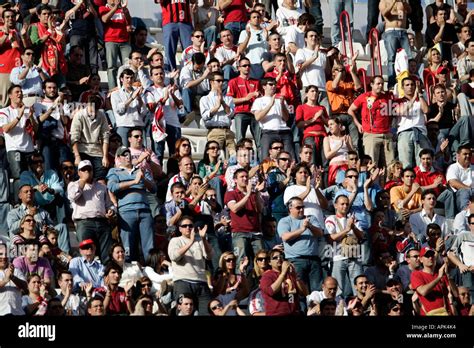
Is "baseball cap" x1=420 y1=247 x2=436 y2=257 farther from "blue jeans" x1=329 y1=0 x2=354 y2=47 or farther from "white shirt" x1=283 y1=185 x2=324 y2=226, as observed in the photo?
"blue jeans" x1=329 y1=0 x2=354 y2=47

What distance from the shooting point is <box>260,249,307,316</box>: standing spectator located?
73.9 feet

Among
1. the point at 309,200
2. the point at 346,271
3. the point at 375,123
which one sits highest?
the point at 375,123

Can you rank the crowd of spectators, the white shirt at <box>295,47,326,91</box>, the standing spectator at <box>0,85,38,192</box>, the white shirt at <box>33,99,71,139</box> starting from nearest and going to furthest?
the crowd of spectators, the standing spectator at <box>0,85,38,192</box>, the white shirt at <box>33,99,71,139</box>, the white shirt at <box>295,47,326,91</box>

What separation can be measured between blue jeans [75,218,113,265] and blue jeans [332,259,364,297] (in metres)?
2.76

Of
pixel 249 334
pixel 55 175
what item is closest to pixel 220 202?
pixel 55 175

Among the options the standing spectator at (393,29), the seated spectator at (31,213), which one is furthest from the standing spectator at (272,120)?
the seated spectator at (31,213)

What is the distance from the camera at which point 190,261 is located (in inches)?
914

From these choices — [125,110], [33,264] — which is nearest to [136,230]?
[33,264]

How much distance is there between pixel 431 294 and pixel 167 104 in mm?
4949

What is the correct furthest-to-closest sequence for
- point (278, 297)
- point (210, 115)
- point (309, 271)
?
point (210, 115), point (309, 271), point (278, 297)

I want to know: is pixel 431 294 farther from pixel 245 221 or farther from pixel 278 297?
pixel 245 221

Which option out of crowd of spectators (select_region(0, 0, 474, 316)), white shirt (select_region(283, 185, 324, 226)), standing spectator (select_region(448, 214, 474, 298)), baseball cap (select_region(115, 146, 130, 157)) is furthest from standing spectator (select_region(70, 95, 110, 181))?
standing spectator (select_region(448, 214, 474, 298))

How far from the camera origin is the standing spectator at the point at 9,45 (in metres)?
26.7

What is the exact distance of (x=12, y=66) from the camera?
87.8 feet
